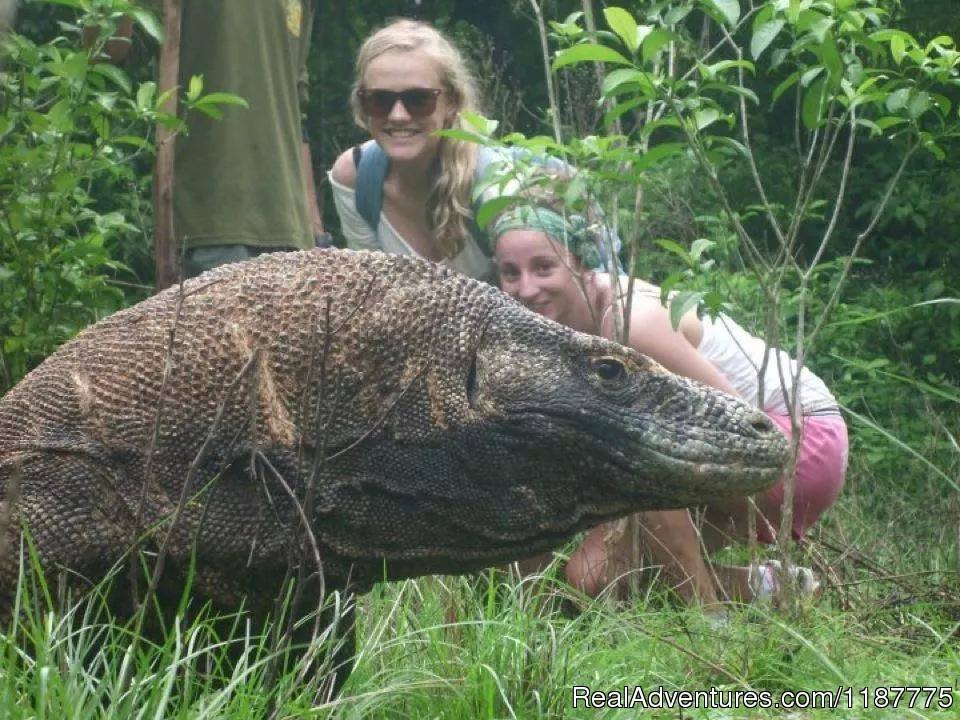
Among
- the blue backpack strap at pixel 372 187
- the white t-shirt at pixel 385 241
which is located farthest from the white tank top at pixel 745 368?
the blue backpack strap at pixel 372 187

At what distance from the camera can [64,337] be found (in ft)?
15.0

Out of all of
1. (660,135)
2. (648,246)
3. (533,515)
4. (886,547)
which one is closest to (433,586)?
(533,515)

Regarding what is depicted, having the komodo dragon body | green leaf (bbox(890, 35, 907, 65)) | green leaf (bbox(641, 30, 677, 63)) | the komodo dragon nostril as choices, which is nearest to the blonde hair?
green leaf (bbox(641, 30, 677, 63))

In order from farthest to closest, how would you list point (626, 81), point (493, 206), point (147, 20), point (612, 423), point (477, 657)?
point (147, 20)
point (493, 206)
point (626, 81)
point (477, 657)
point (612, 423)

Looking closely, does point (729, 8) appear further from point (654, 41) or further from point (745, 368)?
point (745, 368)

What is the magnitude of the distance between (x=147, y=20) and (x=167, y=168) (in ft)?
1.63

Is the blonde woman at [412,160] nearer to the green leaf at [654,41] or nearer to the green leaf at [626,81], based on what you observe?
the green leaf at [626,81]

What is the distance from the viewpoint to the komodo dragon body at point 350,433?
2.80 m

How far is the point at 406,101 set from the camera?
4.86 metres

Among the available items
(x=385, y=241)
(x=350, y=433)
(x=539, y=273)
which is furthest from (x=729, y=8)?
(x=385, y=241)

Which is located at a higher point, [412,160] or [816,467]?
[412,160]

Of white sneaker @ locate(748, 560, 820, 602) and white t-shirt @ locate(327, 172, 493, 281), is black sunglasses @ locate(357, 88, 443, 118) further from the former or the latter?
white sneaker @ locate(748, 560, 820, 602)

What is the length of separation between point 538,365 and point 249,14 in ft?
8.10

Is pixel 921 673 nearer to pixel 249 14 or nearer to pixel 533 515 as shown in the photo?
pixel 533 515
